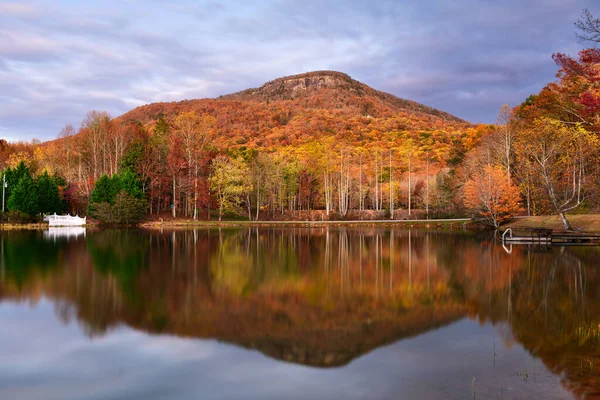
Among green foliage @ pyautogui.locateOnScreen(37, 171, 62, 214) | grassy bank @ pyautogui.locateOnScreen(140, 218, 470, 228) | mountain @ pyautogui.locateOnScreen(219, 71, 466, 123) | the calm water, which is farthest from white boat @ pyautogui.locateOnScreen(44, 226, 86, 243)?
mountain @ pyautogui.locateOnScreen(219, 71, 466, 123)

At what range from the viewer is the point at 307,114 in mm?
125938

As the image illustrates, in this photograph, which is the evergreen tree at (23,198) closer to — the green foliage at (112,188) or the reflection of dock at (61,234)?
the green foliage at (112,188)

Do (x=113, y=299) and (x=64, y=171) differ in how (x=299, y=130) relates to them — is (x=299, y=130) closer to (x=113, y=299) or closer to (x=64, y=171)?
(x=64, y=171)

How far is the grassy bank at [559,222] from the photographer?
35375 mm

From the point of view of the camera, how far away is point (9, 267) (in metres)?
18.2

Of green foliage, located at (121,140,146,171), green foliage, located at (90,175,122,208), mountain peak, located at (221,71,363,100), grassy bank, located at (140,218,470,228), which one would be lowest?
grassy bank, located at (140,218,470,228)

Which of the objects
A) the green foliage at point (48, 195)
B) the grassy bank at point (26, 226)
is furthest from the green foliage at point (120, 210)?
the green foliage at point (48, 195)

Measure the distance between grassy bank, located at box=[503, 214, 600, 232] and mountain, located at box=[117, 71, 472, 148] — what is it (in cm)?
5803

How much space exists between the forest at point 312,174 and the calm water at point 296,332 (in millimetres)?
11905

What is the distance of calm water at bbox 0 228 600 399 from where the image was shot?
23.3 ft

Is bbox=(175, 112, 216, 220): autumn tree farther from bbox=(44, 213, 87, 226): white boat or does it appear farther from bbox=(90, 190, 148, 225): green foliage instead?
bbox=(44, 213, 87, 226): white boat

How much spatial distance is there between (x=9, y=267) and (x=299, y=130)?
9116 cm

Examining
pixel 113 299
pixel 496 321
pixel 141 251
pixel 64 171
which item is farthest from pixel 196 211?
pixel 496 321

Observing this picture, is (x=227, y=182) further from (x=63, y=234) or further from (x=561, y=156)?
(x=561, y=156)
